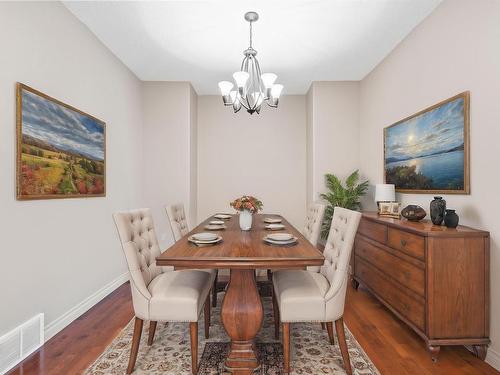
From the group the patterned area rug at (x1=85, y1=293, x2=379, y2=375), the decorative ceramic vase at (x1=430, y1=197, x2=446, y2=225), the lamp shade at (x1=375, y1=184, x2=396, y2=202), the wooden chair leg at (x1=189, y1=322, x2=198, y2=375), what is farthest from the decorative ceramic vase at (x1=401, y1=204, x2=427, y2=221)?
the wooden chair leg at (x1=189, y1=322, x2=198, y2=375)

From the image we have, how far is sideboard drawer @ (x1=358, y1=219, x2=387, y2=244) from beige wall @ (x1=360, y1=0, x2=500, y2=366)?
0.52m

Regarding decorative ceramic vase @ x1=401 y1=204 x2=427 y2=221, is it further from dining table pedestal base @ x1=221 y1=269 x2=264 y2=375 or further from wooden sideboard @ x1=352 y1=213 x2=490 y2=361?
dining table pedestal base @ x1=221 y1=269 x2=264 y2=375

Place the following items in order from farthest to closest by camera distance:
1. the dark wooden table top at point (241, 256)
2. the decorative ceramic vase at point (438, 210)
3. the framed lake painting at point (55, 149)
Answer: the decorative ceramic vase at point (438, 210)
the framed lake painting at point (55, 149)
the dark wooden table top at point (241, 256)

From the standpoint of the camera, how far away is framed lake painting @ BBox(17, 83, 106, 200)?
6.88 feet

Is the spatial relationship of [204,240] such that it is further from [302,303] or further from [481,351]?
[481,351]

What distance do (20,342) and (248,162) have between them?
365 centimetres

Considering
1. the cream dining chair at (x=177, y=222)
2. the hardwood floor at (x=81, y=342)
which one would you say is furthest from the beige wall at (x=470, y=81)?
the hardwood floor at (x=81, y=342)

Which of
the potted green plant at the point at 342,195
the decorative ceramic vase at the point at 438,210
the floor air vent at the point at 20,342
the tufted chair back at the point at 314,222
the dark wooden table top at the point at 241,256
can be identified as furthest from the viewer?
the potted green plant at the point at 342,195

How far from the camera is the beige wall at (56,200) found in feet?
6.48

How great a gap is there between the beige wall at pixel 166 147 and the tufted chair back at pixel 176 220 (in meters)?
1.30

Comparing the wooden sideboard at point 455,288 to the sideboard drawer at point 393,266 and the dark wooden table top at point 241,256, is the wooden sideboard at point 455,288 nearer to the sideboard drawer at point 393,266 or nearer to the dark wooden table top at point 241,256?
the sideboard drawer at point 393,266

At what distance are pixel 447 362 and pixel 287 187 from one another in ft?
10.7

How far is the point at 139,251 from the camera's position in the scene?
202 cm

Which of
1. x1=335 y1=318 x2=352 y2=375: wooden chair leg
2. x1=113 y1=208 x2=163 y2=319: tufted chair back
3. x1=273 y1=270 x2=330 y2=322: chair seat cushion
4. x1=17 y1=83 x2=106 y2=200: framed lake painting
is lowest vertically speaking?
x1=335 y1=318 x2=352 y2=375: wooden chair leg
